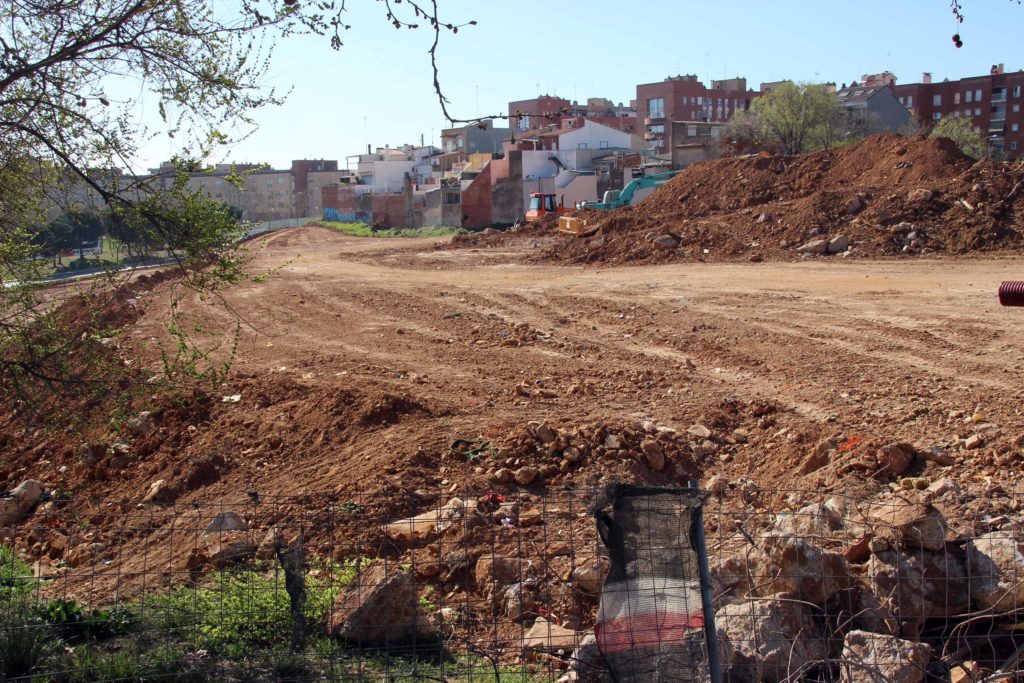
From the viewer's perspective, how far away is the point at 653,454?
954 cm

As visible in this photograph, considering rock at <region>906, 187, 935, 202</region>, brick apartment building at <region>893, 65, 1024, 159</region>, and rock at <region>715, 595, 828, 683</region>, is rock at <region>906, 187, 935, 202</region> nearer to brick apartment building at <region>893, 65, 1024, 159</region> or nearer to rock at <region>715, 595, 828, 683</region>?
rock at <region>715, 595, 828, 683</region>

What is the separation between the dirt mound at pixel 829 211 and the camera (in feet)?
80.4

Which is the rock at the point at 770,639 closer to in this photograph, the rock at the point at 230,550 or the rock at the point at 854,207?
the rock at the point at 230,550

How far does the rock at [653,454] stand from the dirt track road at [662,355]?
20.2 inches

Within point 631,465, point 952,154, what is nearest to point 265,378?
point 631,465

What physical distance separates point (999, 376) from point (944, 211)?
14855 mm

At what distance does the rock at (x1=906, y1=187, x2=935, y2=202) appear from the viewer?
25.7 meters

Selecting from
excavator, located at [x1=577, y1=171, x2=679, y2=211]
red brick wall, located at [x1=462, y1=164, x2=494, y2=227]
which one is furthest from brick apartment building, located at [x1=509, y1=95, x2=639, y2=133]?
excavator, located at [x1=577, y1=171, x2=679, y2=211]

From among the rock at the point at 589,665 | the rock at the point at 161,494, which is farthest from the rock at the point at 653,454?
the rock at the point at 161,494

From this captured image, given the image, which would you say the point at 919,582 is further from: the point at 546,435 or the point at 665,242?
the point at 665,242

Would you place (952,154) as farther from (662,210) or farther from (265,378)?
(265,378)

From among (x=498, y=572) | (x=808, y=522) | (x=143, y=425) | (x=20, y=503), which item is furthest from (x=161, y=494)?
(x=808, y=522)

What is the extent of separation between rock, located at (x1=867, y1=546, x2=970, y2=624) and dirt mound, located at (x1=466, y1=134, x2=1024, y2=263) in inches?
777

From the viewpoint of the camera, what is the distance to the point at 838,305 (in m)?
17.7
